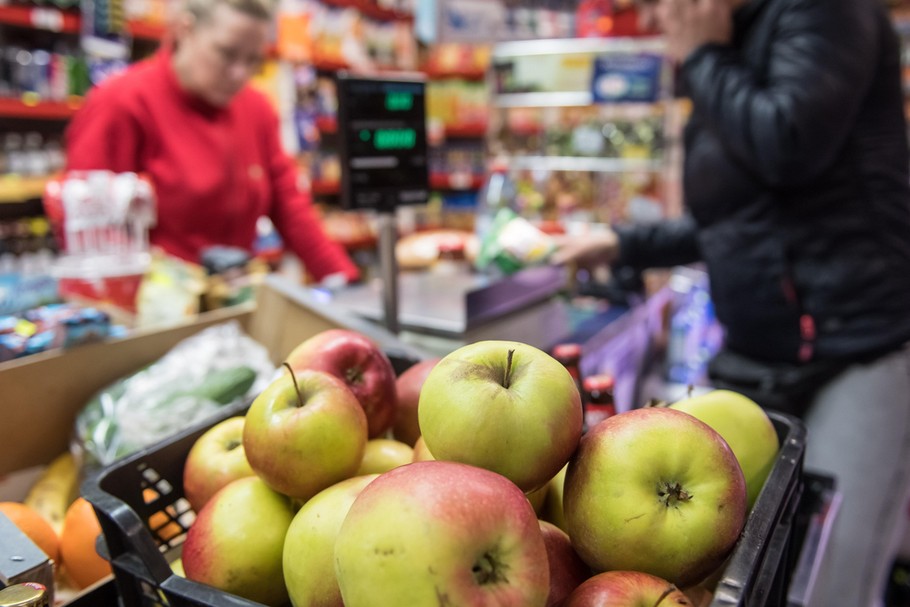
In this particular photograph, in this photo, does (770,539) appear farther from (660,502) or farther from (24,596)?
(24,596)

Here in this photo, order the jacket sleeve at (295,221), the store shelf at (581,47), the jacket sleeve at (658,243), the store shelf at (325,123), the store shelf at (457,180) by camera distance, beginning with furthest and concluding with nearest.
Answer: the store shelf at (457,180) → the store shelf at (325,123) → the store shelf at (581,47) → the jacket sleeve at (295,221) → the jacket sleeve at (658,243)

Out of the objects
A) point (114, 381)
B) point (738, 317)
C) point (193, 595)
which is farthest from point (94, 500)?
point (738, 317)

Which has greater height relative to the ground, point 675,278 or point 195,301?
point 195,301

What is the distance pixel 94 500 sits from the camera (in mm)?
708

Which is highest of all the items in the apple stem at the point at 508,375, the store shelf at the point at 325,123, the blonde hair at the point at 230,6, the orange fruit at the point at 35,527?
the blonde hair at the point at 230,6

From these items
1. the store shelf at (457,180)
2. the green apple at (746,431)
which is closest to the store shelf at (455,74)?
the store shelf at (457,180)

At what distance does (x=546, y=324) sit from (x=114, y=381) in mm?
1131

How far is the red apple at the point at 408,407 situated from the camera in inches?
38.4

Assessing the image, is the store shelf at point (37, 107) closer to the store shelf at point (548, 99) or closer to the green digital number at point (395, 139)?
the green digital number at point (395, 139)

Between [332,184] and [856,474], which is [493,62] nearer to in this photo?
[332,184]

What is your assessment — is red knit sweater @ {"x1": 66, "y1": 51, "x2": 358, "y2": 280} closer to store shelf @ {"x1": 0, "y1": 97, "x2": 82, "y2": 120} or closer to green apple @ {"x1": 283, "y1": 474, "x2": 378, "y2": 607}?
store shelf @ {"x1": 0, "y1": 97, "x2": 82, "y2": 120}

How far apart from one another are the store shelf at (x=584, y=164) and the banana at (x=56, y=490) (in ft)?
13.1

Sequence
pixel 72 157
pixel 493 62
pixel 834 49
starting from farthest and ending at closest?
pixel 493 62 < pixel 72 157 < pixel 834 49

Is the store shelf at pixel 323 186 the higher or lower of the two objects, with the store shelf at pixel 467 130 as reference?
lower
